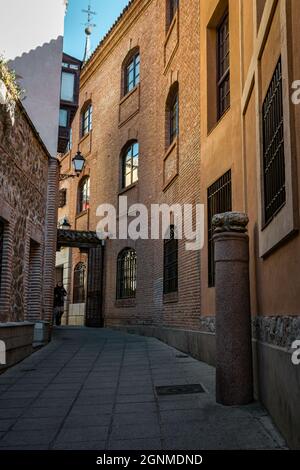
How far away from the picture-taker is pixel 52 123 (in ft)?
39.4

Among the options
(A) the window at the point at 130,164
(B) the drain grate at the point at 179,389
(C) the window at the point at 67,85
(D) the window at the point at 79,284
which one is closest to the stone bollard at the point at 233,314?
(B) the drain grate at the point at 179,389

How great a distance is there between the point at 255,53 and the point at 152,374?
4615 millimetres

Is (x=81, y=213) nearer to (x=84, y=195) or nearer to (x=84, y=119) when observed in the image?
(x=84, y=195)

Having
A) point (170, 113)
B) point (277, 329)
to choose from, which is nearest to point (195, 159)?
point (170, 113)

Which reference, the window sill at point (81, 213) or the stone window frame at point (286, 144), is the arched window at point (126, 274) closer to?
the window sill at point (81, 213)

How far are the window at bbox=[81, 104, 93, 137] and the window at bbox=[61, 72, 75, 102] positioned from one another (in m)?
4.10

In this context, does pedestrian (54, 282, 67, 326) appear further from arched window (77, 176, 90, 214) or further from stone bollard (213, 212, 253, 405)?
stone bollard (213, 212, 253, 405)

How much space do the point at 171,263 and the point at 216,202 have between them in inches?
142

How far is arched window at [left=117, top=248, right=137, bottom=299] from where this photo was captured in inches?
607

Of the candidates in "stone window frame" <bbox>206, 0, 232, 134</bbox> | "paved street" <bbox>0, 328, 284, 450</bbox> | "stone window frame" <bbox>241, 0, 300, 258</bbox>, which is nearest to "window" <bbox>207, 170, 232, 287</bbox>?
"stone window frame" <bbox>206, 0, 232, 134</bbox>

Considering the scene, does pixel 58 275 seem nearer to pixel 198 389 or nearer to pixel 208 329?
pixel 208 329

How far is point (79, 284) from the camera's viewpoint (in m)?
20.2

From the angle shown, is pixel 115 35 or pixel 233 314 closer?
pixel 233 314

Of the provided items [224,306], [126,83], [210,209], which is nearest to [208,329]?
[210,209]
